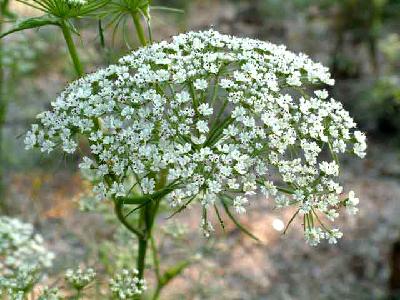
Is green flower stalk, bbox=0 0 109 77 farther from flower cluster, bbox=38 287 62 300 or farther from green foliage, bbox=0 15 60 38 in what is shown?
flower cluster, bbox=38 287 62 300

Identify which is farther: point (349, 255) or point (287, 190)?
point (349, 255)

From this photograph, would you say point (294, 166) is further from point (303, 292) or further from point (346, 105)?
point (346, 105)

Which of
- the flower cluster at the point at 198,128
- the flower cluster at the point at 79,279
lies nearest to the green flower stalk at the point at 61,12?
the flower cluster at the point at 198,128

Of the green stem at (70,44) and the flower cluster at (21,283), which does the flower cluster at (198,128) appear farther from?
the flower cluster at (21,283)

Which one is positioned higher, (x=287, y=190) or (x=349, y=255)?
(x=349, y=255)

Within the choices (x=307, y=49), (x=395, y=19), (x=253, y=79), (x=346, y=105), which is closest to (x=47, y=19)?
(x=253, y=79)

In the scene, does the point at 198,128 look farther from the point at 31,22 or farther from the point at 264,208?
the point at 264,208
